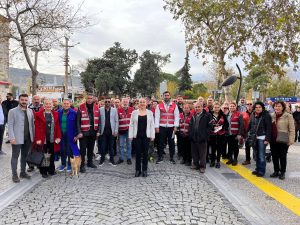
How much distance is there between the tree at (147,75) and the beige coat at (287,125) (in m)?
41.9

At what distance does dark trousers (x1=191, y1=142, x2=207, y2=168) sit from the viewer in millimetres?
8273

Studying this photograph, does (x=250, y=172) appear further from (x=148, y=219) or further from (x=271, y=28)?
(x=271, y=28)

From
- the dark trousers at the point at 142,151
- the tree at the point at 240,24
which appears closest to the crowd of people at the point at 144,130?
the dark trousers at the point at 142,151

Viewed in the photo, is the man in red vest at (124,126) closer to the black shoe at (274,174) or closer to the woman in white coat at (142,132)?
the woman in white coat at (142,132)

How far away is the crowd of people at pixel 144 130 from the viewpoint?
7.32m

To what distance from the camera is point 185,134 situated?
363 inches

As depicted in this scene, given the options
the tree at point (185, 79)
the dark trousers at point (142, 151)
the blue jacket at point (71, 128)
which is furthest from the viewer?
the tree at point (185, 79)

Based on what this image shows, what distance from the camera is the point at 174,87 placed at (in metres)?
72.3

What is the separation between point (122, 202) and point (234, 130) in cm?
469

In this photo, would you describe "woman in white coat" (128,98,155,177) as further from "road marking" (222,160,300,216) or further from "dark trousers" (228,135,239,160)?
"dark trousers" (228,135,239,160)

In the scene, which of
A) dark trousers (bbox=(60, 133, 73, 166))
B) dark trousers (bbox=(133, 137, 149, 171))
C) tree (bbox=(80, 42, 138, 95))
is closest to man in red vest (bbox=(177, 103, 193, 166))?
dark trousers (bbox=(133, 137, 149, 171))

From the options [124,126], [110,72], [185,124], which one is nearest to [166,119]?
[185,124]

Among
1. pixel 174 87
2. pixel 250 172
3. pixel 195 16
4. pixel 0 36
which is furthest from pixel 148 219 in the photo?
pixel 174 87

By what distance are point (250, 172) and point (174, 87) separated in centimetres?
6441
